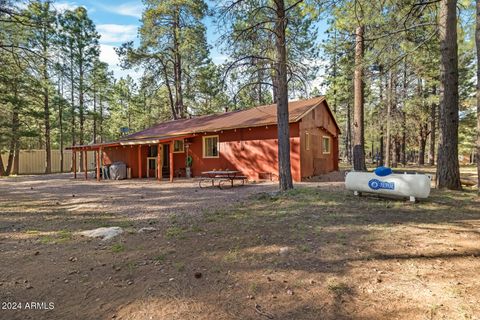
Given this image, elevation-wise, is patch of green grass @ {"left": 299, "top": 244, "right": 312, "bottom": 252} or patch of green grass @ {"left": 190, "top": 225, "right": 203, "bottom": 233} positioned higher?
patch of green grass @ {"left": 190, "top": 225, "right": 203, "bottom": 233}

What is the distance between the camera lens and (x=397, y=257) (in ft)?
11.4

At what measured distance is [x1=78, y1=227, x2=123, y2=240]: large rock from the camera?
4672 millimetres

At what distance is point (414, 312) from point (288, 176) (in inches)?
242

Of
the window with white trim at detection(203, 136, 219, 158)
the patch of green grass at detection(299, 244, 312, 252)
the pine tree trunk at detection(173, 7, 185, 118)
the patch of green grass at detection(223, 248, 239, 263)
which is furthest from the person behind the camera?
the pine tree trunk at detection(173, 7, 185, 118)

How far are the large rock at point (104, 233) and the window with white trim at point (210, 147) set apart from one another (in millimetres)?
10023

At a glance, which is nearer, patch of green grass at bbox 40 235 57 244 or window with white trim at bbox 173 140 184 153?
patch of green grass at bbox 40 235 57 244

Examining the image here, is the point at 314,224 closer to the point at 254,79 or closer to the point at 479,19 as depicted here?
the point at 254,79

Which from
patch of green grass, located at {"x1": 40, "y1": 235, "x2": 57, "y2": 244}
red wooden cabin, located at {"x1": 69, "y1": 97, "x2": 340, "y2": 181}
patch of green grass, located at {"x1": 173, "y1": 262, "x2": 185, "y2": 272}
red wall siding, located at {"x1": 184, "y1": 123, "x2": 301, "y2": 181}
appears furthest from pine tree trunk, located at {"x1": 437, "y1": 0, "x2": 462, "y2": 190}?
patch of green grass, located at {"x1": 40, "y1": 235, "x2": 57, "y2": 244}

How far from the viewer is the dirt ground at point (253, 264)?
2520 millimetres

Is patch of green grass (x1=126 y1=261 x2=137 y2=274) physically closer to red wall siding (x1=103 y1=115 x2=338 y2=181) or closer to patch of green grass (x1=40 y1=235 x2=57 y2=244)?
patch of green grass (x1=40 y1=235 x2=57 y2=244)

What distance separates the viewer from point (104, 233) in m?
4.77

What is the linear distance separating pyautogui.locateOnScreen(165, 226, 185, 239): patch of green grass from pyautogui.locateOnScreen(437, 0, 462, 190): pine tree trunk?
7.59 m

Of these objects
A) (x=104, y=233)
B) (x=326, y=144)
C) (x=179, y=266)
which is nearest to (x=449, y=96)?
(x=326, y=144)

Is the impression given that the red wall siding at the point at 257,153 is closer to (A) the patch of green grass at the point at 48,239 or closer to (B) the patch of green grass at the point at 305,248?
(B) the patch of green grass at the point at 305,248
